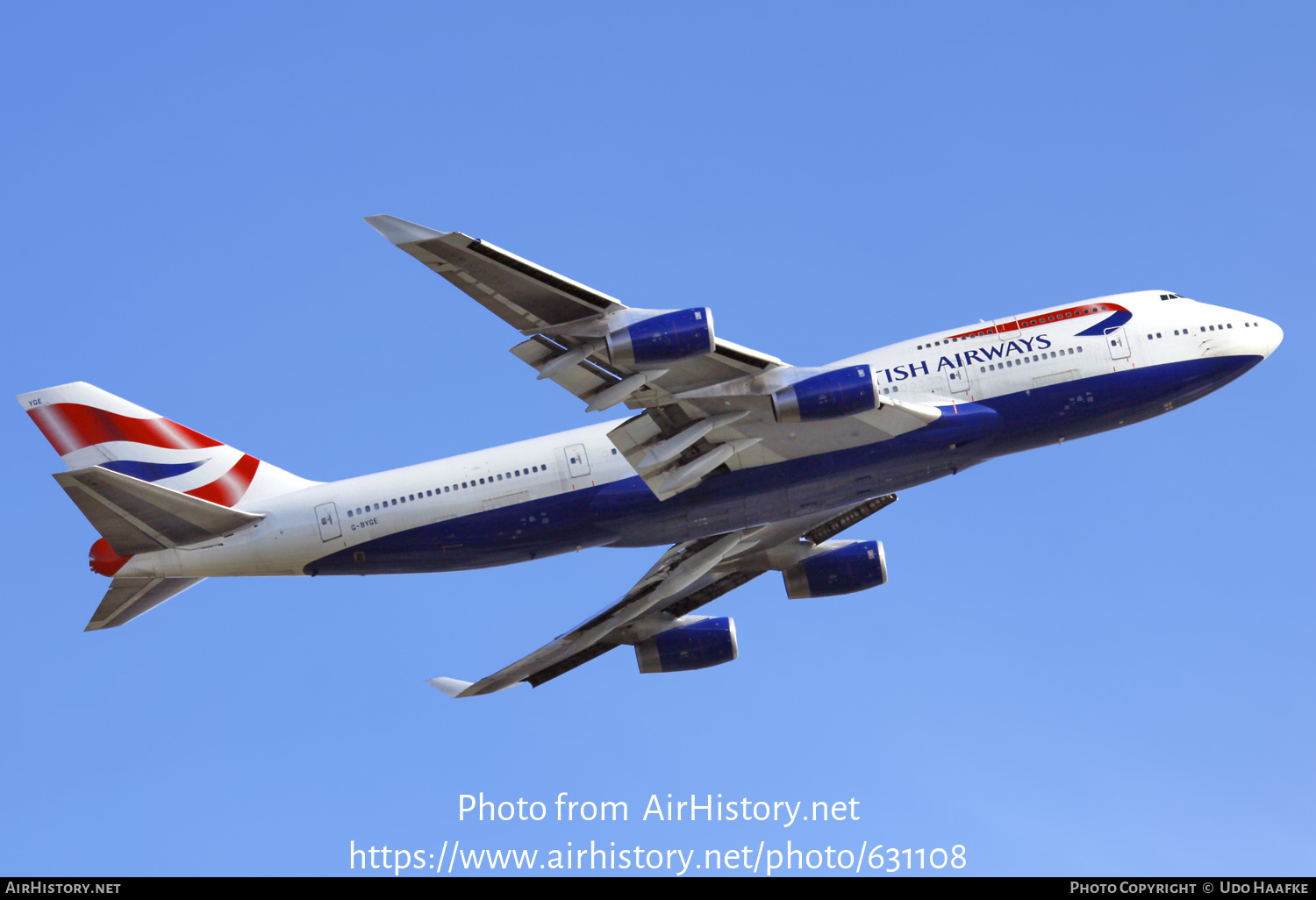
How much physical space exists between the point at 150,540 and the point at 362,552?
5828 millimetres

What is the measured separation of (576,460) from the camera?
121ft

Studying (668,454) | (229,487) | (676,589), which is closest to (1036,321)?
(668,454)

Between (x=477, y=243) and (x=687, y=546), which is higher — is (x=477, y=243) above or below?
above

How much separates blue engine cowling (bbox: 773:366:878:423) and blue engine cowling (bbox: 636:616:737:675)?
12910 mm

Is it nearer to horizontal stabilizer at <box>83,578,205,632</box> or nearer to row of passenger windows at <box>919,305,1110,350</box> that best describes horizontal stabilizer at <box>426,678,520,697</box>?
horizontal stabilizer at <box>83,578,205,632</box>

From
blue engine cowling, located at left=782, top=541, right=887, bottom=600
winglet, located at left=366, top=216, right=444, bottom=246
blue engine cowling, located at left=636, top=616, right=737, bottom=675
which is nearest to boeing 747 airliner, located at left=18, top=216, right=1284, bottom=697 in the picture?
blue engine cowling, located at left=782, top=541, right=887, bottom=600

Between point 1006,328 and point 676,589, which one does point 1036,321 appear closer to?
point 1006,328

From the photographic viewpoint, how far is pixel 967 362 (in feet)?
119

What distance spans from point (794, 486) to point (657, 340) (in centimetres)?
711

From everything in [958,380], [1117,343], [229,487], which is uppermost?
[229,487]

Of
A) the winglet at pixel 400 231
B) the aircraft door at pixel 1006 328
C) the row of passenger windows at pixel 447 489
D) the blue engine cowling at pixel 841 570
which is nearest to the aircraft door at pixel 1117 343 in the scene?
the aircraft door at pixel 1006 328

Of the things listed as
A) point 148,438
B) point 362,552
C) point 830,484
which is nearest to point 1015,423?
point 830,484

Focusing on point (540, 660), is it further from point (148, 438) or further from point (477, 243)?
point (477, 243)

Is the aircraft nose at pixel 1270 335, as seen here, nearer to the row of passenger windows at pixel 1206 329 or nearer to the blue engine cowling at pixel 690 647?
the row of passenger windows at pixel 1206 329
